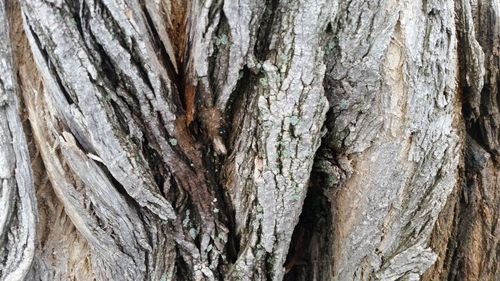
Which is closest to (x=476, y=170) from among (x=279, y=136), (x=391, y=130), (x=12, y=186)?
(x=391, y=130)

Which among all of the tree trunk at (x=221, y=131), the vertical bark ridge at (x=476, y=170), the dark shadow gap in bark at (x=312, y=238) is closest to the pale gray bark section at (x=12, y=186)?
the tree trunk at (x=221, y=131)

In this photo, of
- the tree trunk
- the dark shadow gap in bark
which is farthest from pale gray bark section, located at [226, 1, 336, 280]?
the dark shadow gap in bark

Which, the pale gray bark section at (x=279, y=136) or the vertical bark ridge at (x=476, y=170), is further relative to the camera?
the vertical bark ridge at (x=476, y=170)

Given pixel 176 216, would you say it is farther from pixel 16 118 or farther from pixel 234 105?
pixel 16 118

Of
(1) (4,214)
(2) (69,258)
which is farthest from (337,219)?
(1) (4,214)

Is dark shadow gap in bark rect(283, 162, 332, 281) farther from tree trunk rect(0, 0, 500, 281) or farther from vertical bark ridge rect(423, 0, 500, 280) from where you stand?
vertical bark ridge rect(423, 0, 500, 280)

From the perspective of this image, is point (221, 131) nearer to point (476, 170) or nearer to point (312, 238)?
point (312, 238)

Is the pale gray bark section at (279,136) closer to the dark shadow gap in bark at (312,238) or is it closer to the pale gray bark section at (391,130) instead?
the pale gray bark section at (391,130)
